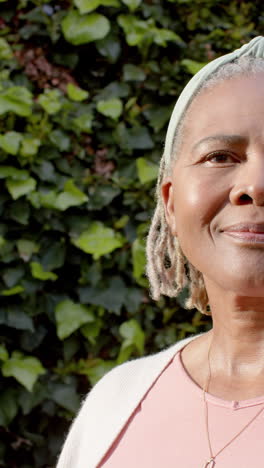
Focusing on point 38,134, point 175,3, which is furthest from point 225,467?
point 175,3

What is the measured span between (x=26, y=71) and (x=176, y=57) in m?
0.62

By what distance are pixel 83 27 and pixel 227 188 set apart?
1561 mm

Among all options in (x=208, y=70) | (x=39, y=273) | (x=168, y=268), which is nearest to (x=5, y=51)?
(x=39, y=273)

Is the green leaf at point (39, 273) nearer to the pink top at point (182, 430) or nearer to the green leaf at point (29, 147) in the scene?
the green leaf at point (29, 147)

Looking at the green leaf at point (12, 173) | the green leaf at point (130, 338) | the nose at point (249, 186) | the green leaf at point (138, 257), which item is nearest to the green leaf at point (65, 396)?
the green leaf at point (130, 338)

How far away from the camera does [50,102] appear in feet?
8.45

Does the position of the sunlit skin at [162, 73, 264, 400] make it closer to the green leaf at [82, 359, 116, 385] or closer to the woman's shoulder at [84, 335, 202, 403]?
the woman's shoulder at [84, 335, 202, 403]

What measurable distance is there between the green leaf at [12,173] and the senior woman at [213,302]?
3.27ft

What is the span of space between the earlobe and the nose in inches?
12.2

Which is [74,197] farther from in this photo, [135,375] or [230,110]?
[230,110]

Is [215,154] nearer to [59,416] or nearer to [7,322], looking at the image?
[7,322]

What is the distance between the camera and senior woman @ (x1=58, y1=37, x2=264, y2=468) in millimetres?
1282

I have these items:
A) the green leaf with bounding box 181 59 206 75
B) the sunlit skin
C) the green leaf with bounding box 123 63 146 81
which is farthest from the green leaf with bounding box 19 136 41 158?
the sunlit skin

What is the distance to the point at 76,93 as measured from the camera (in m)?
2.63
